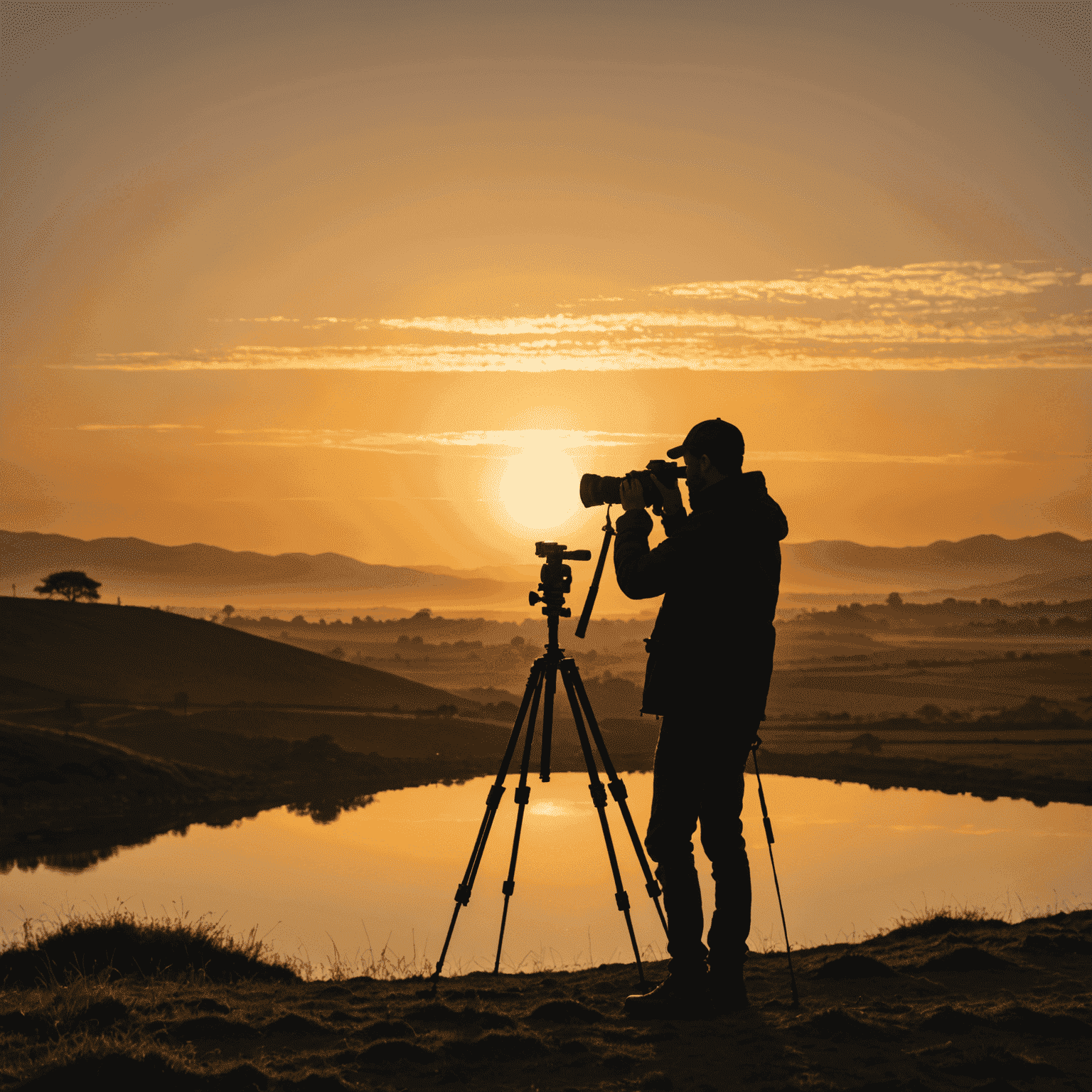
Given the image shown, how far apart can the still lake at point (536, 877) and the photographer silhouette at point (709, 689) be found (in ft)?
11.5

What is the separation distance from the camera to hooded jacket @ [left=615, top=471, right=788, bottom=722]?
484cm

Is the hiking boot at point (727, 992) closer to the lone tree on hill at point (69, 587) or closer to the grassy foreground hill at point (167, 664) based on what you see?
the grassy foreground hill at point (167, 664)

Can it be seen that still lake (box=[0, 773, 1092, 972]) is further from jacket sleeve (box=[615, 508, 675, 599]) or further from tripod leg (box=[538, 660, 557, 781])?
jacket sleeve (box=[615, 508, 675, 599])

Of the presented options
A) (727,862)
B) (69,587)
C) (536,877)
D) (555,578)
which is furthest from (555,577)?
(69,587)

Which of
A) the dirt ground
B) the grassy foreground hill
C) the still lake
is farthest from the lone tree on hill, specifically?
the dirt ground

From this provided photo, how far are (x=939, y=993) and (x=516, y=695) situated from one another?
8523 cm

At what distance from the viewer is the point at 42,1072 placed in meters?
3.74

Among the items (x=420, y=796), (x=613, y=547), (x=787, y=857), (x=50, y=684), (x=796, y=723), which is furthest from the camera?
(x=796, y=723)

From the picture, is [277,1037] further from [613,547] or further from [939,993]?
[939,993]

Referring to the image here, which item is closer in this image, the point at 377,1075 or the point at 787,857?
the point at 377,1075

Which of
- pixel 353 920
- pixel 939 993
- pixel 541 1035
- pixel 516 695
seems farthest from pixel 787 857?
pixel 516 695

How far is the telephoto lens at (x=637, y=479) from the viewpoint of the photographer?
5.23 m

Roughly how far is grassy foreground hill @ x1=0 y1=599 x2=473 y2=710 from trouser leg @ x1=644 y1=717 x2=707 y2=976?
5954 cm

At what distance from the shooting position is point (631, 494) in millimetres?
5184
